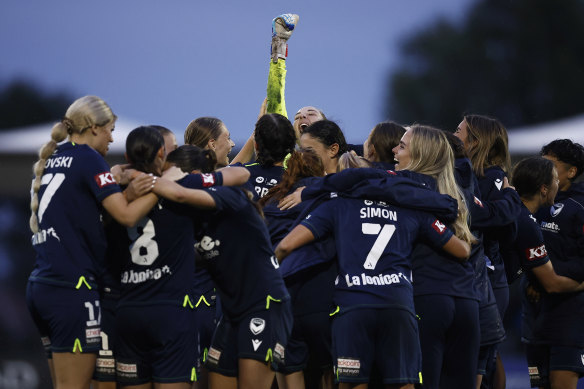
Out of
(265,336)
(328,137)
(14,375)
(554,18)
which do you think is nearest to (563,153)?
(328,137)

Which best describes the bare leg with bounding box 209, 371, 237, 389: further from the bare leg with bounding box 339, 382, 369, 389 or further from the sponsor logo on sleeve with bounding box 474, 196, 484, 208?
the sponsor logo on sleeve with bounding box 474, 196, 484, 208

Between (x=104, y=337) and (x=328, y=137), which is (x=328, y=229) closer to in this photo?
(x=328, y=137)

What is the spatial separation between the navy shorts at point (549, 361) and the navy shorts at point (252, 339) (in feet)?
9.18

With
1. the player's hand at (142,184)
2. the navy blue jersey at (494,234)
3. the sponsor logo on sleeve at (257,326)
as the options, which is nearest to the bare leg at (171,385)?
the sponsor logo on sleeve at (257,326)

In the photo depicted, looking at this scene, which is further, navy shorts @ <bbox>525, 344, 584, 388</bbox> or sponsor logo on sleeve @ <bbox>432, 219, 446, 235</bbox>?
navy shorts @ <bbox>525, 344, 584, 388</bbox>

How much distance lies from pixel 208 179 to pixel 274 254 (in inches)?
25.9

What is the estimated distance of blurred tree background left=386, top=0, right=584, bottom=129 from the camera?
2862 cm

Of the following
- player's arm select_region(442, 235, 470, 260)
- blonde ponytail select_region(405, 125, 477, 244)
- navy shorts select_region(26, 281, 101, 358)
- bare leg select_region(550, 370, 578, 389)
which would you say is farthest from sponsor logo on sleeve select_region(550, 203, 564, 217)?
navy shorts select_region(26, 281, 101, 358)

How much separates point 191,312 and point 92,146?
114cm

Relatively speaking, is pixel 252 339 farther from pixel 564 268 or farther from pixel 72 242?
pixel 564 268

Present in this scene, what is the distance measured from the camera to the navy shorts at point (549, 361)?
6766mm

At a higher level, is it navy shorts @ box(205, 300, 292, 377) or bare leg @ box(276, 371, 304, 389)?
navy shorts @ box(205, 300, 292, 377)

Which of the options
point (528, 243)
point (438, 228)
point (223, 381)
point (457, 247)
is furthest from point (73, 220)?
point (528, 243)

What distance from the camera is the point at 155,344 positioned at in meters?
4.67
